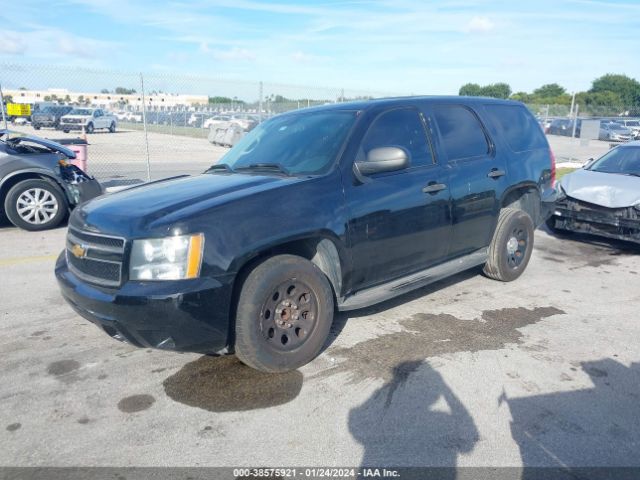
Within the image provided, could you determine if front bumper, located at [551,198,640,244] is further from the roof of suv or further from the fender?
the fender

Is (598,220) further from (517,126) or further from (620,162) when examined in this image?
(517,126)

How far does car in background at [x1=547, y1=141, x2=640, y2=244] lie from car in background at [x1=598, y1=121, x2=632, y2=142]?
27.9m

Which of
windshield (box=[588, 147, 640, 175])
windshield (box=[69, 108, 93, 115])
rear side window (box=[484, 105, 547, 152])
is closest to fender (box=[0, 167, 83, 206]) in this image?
rear side window (box=[484, 105, 547, 152])

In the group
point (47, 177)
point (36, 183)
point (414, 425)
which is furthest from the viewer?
point (47, 177)

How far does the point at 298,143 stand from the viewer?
439cm

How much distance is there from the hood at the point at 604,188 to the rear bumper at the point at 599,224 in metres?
0.17

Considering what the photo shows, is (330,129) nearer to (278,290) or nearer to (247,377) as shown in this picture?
(278,290)

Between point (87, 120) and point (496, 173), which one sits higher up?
point (87, 120)

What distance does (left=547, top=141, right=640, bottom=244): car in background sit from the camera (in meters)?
6.72

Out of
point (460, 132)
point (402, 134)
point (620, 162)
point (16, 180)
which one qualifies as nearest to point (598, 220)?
point (620, 162)

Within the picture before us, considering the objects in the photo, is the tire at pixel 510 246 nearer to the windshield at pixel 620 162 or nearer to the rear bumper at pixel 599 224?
the rear bumper at pixel 599 224

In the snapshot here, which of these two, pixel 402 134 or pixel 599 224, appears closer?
pixel 402 134

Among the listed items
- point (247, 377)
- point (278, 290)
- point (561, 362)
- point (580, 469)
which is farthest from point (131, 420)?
point (561, 362)

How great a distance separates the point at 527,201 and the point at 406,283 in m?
2.32
